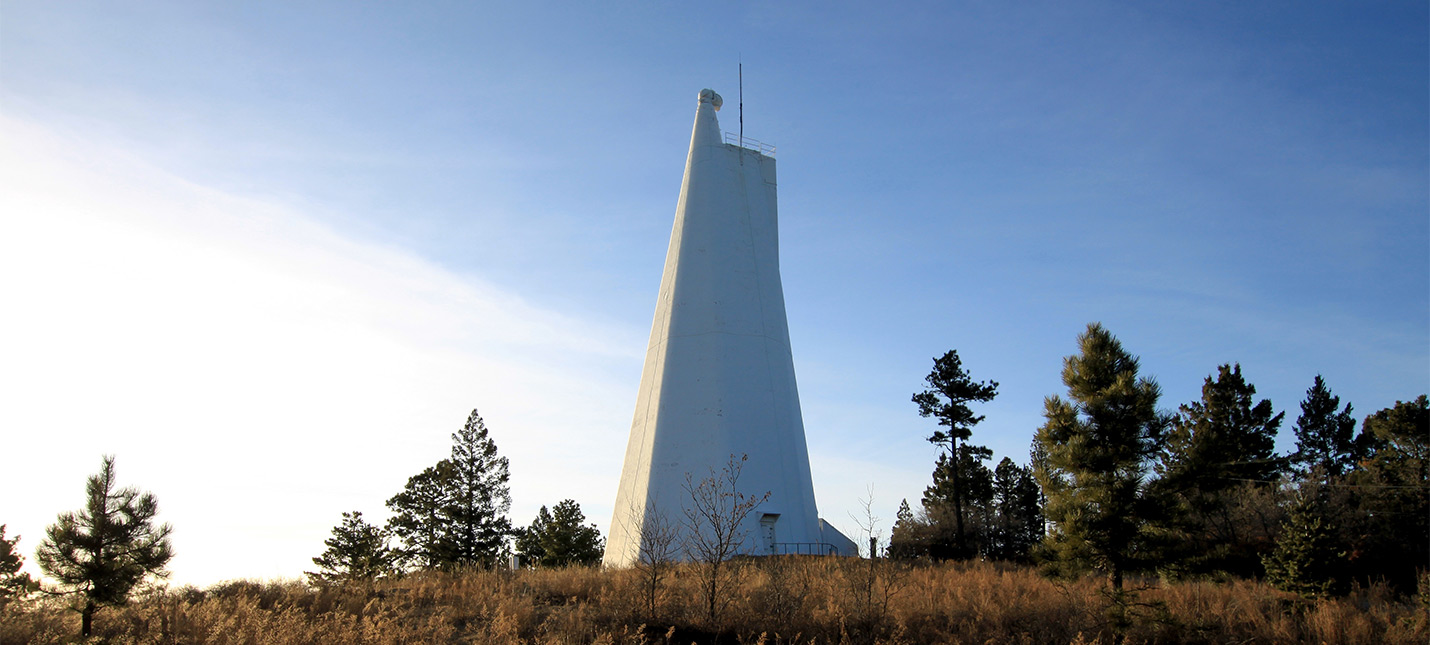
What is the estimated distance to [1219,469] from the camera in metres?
25.9

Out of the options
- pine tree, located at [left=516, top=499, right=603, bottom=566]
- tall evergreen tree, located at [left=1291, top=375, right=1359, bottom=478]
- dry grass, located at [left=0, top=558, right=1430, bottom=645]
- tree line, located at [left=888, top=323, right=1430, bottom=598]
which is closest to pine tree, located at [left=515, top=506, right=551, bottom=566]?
pine tree, located at [left=516, top=499, right=603, bottom=566]

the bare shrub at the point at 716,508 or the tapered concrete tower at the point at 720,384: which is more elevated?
the tapered concrete tower at the point at 720,384

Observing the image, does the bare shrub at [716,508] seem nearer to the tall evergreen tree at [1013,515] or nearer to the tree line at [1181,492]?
the tree line at [1181,492]

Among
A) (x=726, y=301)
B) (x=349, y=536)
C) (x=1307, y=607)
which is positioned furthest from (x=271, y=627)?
(x=349, y=536)

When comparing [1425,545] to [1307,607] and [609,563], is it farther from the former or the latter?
[609,563]

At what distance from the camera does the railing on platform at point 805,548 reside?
15.9 metres

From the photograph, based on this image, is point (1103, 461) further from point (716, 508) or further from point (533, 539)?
point (533, 539)

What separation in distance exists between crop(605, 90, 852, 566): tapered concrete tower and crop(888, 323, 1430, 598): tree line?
12.8 ft

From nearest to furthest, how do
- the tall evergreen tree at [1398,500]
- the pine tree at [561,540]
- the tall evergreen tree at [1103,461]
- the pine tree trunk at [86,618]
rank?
the pine tree trunk at [86,618]
the tall evergreen tree at [1103,461]
the tall evergreen tree at [1398,500]
the pine tree at [561,540]

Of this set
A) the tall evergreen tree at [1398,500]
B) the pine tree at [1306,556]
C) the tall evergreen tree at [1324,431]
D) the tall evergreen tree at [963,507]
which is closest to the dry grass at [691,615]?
the pine tree at [1306,556]

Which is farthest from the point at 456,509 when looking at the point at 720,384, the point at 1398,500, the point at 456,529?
the point at 1398,500

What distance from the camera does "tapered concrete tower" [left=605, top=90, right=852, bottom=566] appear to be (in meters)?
16.1

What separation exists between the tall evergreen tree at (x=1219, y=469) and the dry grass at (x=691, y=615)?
3373mm

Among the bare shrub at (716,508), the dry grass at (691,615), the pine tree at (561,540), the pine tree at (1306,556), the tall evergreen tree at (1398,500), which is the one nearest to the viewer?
the dry grass at (691,615)
